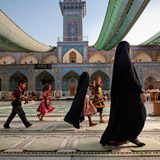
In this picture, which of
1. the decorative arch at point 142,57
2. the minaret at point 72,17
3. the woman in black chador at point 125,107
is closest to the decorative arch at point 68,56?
the minaret at point 72,17

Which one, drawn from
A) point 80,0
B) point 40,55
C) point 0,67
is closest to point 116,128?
point 0,67

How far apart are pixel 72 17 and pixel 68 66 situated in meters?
10.0

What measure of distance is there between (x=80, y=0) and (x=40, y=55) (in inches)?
441

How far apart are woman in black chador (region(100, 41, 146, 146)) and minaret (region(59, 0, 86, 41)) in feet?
66.6

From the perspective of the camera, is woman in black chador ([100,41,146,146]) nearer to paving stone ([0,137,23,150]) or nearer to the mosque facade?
paving stone ([0,137,23,150])

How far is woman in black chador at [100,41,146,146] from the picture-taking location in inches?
74.0

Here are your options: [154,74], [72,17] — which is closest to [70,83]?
[154,74]

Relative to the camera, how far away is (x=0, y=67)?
1583 centimetres

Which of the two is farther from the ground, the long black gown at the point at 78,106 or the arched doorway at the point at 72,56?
the arched doorway at the point at 72,56

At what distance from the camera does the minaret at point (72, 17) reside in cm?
2216

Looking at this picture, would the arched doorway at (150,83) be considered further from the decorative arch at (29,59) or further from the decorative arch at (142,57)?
the decorative arch at (29,59)

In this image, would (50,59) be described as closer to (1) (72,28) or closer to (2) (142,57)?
(1) (72,28)

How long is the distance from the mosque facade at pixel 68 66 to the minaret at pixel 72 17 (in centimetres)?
13

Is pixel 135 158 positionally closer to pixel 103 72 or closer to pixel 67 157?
pixel 67 157
